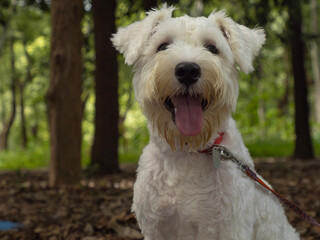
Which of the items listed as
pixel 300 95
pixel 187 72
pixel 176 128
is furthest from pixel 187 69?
pixel 300 95

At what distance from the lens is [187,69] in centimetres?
244

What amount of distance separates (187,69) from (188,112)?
0.29 meters

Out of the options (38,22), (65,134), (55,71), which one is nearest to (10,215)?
(65,134)

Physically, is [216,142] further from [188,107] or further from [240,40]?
[240,40]

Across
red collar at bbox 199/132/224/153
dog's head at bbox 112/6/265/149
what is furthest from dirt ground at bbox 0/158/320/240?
dog's head at bbox 112/6/265/149

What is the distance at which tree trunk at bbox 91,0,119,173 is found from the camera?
854cm

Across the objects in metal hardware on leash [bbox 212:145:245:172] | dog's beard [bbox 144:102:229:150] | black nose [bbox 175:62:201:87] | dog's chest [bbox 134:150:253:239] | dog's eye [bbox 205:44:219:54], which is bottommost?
dog's chest [bbox 134:150:253:239]

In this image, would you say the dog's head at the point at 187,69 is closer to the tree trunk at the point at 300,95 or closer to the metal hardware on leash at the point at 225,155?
the metal hardware on leash at the point at 225,155

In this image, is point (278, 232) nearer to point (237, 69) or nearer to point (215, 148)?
point (215, 148)

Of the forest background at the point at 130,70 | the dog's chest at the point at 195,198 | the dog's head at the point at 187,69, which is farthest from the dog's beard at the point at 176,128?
the forest background at the point at 130,70

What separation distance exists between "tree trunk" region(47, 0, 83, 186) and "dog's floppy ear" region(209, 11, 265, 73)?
4.42 m

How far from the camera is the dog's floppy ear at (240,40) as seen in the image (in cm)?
267

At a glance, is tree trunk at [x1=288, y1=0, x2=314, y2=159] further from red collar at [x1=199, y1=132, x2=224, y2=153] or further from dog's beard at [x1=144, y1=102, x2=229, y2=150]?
dog's beard at [x1=144, y1=102, x2=229, y2=150]

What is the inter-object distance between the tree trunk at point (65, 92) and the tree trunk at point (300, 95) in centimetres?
671
